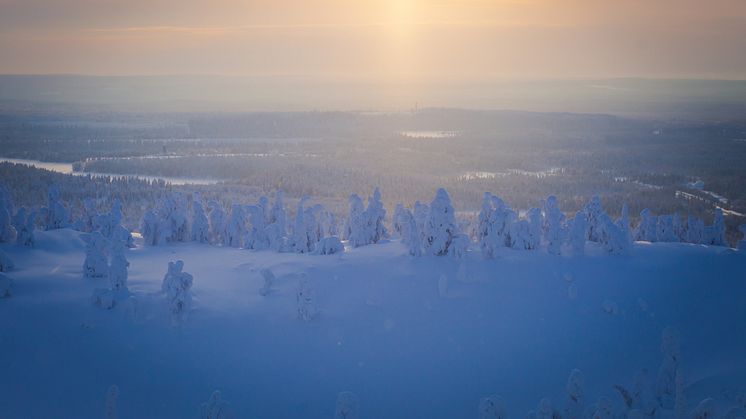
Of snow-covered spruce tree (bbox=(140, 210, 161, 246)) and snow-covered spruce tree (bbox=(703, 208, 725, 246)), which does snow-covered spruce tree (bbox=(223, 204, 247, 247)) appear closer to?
snow-covered spruce tree (bbox=(140, 210, 161, 246))

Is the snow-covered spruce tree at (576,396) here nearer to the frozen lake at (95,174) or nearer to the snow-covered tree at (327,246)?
the snow-covered tree at (327,246)

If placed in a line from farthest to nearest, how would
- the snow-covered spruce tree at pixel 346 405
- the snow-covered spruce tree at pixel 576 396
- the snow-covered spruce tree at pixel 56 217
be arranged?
1. the snow-covered spruce tree at pixel 56 217
2. the snow-covered spruce tree at pixel 576 396
3. the snow-covered spruce tree at pixel 346 405

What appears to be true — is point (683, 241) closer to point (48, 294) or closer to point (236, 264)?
point (236, 264)

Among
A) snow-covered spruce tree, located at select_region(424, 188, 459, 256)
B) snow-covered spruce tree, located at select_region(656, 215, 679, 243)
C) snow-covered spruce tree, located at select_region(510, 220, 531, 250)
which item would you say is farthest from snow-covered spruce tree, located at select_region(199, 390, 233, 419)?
snow-covered spruce tree, located at select_region(656, 215, 679, 243)

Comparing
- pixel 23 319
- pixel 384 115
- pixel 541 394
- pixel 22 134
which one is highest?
pixel 384 115

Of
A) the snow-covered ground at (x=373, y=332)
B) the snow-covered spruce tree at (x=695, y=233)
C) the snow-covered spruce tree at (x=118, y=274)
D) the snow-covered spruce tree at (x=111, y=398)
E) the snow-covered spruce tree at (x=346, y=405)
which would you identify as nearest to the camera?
the snow-covered spruce tree at (x=346, y=405)

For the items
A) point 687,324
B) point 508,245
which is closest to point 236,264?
point 508,245

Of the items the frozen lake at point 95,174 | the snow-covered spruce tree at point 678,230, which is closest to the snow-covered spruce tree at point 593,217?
the snow-covered spruce tree at point 678,230
